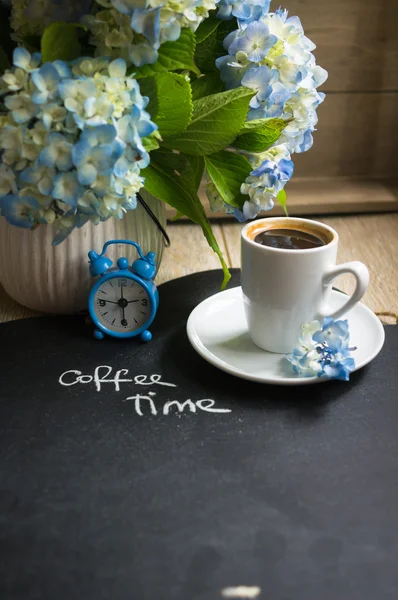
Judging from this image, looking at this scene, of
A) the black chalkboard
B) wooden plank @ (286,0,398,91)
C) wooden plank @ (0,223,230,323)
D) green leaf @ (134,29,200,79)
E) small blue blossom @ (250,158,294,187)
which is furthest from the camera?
wooden plank @ (286,0,398,91)

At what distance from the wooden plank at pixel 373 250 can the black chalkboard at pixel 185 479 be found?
15 cm

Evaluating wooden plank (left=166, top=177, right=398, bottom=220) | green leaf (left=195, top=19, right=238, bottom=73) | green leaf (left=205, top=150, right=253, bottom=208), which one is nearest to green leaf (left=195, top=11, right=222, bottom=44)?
green leaf (left=195, top=19, right=238, bottom=73)

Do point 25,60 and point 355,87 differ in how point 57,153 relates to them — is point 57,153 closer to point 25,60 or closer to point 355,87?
point 25,60

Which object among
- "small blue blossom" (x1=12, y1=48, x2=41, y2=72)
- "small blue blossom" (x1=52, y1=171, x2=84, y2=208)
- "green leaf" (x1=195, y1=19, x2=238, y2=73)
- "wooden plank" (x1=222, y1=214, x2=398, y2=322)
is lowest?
"wooden plank" (x1=222, y1=214, x2=398, y2=322)

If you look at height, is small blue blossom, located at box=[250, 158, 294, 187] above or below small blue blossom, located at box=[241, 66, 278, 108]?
below

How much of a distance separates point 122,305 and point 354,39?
0.75 metres

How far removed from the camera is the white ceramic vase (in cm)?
85

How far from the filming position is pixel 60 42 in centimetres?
64

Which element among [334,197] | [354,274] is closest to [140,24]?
[354,274]

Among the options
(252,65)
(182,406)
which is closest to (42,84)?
(252,65)

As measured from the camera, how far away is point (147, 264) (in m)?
0.84

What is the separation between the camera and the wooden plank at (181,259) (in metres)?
0.95

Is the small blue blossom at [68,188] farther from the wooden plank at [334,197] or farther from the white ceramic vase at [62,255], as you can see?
the wooden plank at [334,197]

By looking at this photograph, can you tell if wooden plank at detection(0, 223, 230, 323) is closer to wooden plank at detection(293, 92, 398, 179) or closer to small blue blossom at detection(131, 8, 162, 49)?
wooden plank at detection(293, 92, 398, 179)
